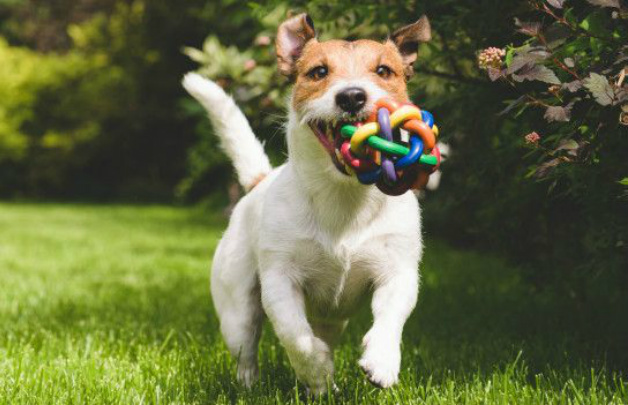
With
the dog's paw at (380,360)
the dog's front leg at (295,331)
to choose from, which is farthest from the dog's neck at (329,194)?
the dog's paw at (380,360)

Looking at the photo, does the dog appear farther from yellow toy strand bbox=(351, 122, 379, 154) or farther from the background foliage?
the background foliage

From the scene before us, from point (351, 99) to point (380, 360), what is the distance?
0.88 meters

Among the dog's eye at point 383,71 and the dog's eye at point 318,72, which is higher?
the dog's eye at point 318,72

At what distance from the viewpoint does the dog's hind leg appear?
3.10 m

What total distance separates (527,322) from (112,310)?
2.70 m

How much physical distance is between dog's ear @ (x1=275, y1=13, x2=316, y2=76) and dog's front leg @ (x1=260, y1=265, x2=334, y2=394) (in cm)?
93

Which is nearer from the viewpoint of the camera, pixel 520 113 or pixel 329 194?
pixel 520 113

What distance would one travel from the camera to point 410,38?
→ 2992 mm

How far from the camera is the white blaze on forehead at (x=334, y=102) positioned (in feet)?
8.34

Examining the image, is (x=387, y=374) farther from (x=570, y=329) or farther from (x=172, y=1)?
(x=172, y=1)

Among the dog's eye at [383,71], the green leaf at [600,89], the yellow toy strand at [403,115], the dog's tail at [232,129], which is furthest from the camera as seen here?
the dog's tail at [232,129]

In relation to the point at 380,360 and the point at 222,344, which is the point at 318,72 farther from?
the point at 222,344

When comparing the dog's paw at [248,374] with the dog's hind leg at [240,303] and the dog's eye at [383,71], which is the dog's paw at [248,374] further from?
the dog's eye at [383,71]

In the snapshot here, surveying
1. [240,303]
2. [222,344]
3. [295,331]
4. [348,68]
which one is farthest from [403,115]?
[222,344]
